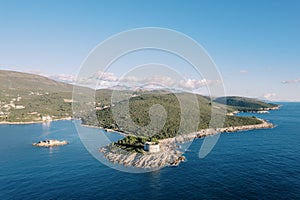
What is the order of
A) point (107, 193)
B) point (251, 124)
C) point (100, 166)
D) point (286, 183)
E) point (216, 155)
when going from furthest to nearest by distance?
point (251, 124), point (216, 155), point (100, 166), point (286, 183), point (107, 193)

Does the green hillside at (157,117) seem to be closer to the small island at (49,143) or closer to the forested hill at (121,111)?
the forested hill at (121,111)

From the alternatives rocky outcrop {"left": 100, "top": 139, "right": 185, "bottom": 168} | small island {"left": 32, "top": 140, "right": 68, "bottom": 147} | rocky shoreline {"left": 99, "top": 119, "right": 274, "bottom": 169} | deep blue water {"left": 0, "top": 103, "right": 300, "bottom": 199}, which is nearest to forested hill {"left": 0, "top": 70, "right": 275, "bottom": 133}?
rocky shoreline {"left": 99, "top": 119, "right": 274, "bottom": 169}

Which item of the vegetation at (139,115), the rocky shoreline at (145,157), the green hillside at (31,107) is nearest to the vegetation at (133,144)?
the vegetation at (139,115)

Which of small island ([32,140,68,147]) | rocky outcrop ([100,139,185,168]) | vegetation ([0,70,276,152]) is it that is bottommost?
small island ([32,140,68,147])

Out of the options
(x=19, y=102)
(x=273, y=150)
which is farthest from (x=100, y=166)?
(x=19, y=102)

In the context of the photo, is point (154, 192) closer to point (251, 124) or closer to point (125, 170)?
point (125, 170)

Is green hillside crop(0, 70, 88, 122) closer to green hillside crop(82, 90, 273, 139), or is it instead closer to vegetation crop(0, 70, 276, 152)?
vegetation crop(0, 70, 276, 152)

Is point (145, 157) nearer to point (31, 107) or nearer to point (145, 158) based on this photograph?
point (145, 158)

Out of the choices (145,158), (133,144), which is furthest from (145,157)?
(133,144)
